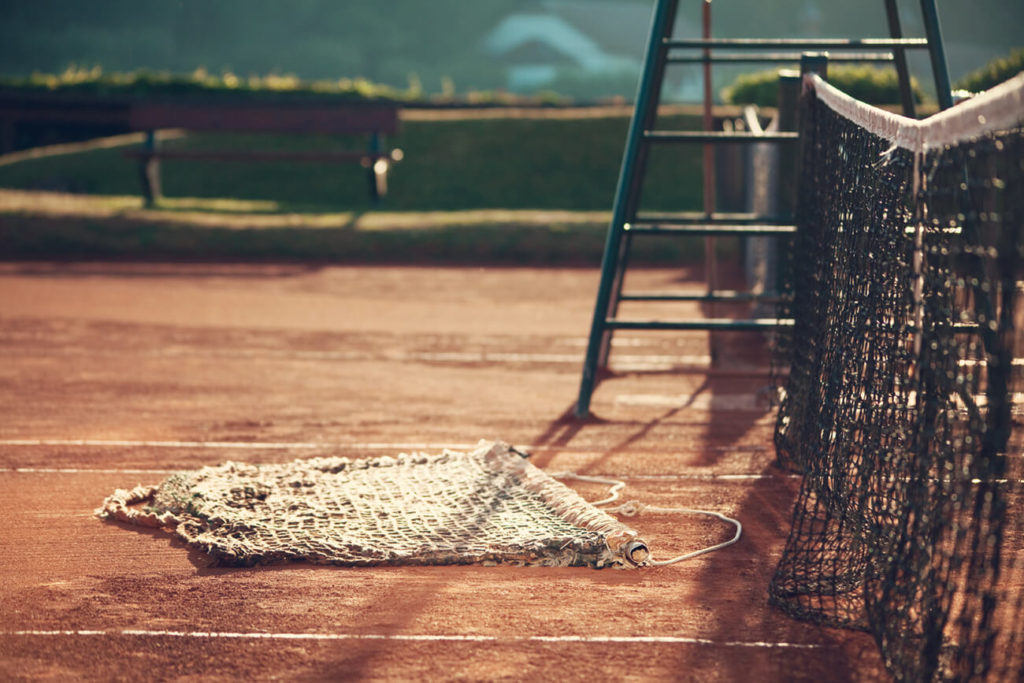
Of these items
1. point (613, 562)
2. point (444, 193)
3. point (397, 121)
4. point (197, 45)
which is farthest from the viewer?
point (197, 45)

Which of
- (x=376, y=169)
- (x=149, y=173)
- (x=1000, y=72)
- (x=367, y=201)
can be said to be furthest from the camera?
(x=367, y=201)

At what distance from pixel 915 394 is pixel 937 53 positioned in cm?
260

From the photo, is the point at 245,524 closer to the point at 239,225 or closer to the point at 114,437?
the point at 114,437

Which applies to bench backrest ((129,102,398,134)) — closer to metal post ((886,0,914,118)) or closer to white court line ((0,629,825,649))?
metal post ((886,0,914,118))

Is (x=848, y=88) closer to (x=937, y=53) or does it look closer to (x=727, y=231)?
(x=937, y=53)

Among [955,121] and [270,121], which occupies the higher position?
[270,121]

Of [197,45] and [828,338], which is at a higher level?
[197,45]

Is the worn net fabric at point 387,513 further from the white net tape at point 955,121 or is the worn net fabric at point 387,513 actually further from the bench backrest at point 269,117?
the bench backrest at point 269,117

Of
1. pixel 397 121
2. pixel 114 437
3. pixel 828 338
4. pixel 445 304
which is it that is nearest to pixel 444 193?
pixel 397 121

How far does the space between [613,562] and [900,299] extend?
1.11 m

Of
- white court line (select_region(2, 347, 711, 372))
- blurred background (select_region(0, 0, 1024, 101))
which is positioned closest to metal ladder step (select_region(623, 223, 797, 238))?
white court line (select_region(2, 347, 711, 372))

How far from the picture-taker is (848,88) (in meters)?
13.6

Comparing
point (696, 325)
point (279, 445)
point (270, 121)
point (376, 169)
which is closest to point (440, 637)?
point (279, 445)

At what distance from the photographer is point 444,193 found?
1570 centimetres
